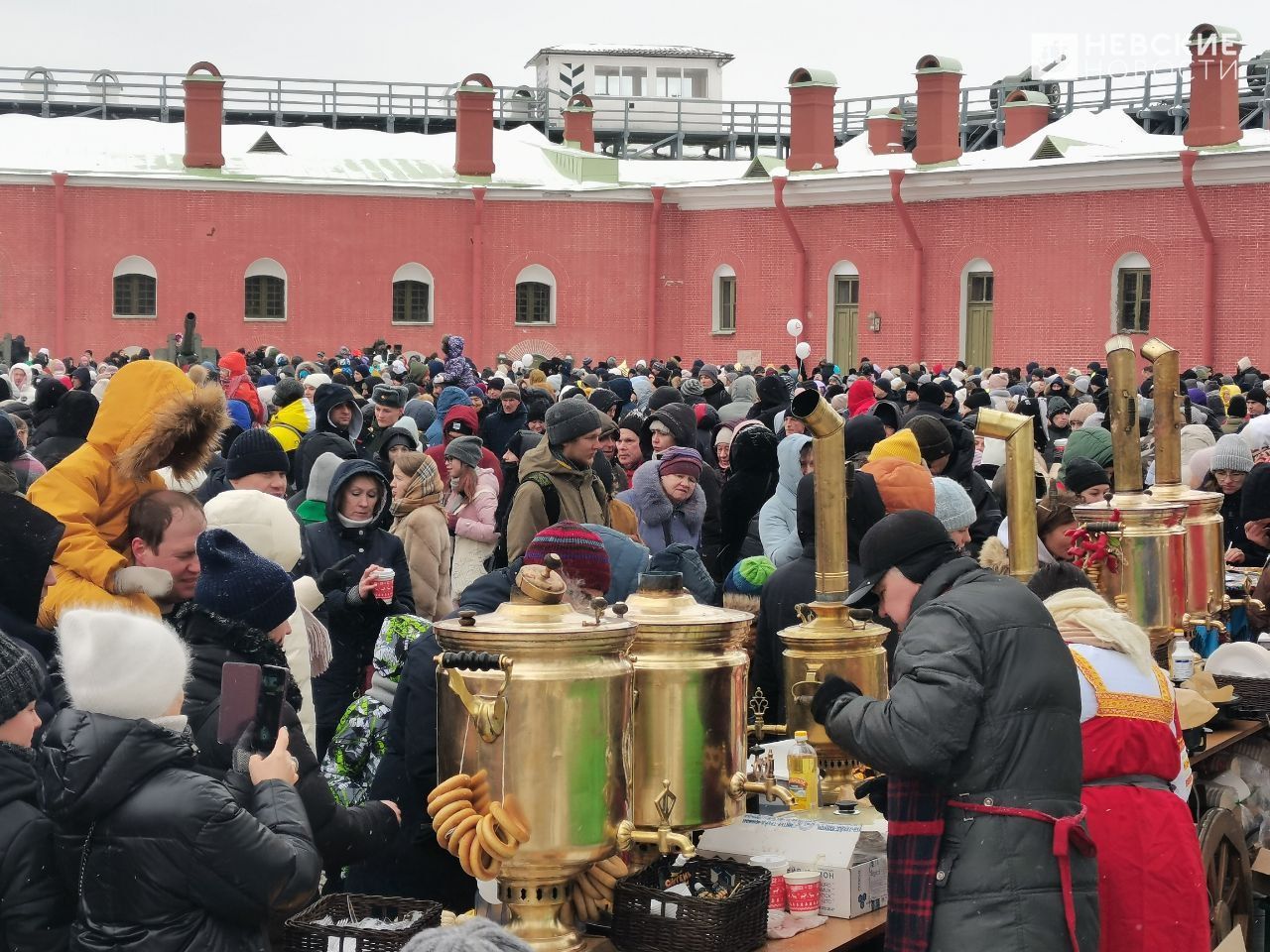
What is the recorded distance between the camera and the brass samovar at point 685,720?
150 inches

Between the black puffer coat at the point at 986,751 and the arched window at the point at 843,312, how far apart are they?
2551cm

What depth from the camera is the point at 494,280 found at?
3234cm

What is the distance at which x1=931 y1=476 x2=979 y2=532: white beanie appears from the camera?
22.6ft

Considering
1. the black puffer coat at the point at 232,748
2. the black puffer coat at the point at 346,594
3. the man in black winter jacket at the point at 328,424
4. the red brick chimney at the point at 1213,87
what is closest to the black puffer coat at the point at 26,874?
the black puffer coat at the point at 232,748

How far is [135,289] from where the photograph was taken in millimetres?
31844

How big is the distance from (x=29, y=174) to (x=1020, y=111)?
1932 centimetres

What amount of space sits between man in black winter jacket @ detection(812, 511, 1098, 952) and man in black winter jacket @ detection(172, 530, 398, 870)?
1.09 meters

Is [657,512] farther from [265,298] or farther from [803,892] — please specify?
[265,298]

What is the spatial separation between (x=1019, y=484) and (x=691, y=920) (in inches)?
90.2

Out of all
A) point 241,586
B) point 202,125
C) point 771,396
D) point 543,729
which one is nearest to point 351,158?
point 202,125

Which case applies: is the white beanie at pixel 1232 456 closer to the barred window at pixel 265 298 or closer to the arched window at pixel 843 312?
the arched window at pixel 843 312

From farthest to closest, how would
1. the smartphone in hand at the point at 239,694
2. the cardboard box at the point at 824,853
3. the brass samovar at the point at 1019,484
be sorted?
1. the brass samovar at the point at 1019,484
2. the cardboard box at the point at 824,853
3. the smartphone in hand at the point at 239,694

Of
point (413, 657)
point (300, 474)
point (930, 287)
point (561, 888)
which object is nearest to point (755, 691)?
point (413, 657)

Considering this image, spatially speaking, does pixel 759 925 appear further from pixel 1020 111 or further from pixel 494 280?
pixel 1020 111
